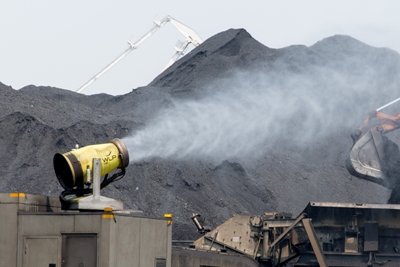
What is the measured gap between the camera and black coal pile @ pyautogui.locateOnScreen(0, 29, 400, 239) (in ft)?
147

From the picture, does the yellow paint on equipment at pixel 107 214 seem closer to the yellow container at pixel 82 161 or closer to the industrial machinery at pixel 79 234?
the industrial machinery at pixel 79 234

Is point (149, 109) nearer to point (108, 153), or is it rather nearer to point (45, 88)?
point (45, 88)

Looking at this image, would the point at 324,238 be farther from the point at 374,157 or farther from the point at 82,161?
the point at 82,161

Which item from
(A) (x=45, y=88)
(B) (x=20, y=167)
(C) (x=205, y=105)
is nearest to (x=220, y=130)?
(C) (x=205, y=105)

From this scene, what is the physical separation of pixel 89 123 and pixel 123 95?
34.0ft

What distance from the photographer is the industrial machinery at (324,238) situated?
1141 inches

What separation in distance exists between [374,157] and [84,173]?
516 inches

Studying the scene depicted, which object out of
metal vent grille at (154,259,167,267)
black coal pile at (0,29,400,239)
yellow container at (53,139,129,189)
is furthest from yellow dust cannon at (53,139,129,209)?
black coal pile at (0,29,400,239)

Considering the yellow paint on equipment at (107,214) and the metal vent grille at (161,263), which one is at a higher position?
the yellow paint on equipment at (107,214)

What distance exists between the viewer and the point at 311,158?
52812 mm

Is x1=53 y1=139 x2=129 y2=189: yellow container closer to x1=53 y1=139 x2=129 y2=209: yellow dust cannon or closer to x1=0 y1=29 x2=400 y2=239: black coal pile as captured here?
x1=53 y1=139 x2=129 y2=209: yellow dust cannon

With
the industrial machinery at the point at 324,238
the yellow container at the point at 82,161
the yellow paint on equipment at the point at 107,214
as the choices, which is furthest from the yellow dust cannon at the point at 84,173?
the industrial machinery at the point at 324,238

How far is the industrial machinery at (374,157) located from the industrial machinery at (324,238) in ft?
5.93

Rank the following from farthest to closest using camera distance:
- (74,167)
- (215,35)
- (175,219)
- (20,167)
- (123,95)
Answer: (215,35) < (123,95) < (20,167) < (175,219) < (74,167)
